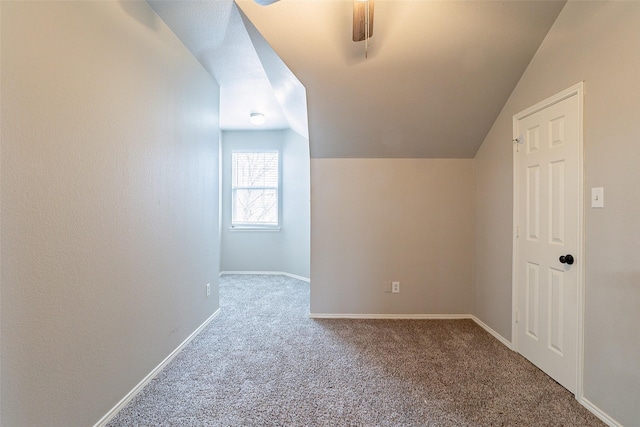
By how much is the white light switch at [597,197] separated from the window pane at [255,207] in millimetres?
4221

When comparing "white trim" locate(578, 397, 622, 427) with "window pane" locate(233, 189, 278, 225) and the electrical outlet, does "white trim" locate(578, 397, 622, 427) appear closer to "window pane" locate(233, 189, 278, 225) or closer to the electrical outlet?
the electrical outlet

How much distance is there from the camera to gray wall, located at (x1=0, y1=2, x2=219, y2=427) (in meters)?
1.13

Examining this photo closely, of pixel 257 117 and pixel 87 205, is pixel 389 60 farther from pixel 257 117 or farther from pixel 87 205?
pixel 257 117

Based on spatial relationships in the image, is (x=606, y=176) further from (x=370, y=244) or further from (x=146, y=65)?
(x=146, y=65)

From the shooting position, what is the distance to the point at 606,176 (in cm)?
160

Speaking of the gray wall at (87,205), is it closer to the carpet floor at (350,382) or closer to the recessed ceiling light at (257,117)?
the carpet floor at (350,382)

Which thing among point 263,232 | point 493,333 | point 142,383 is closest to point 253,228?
point 263,232

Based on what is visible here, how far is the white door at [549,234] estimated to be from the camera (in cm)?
181

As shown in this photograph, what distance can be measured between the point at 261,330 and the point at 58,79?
7.78 feet

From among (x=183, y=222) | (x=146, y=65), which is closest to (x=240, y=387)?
(x=183, y=222)

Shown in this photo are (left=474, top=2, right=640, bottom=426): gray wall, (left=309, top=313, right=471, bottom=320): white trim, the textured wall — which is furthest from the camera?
the textured wall

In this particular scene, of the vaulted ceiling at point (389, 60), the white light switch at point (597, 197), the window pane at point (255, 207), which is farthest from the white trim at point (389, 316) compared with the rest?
the window pane at point (255, 207)

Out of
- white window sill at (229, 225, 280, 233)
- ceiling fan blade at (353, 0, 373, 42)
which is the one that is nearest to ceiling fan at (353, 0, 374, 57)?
Result: ceiling fan blade at (353, 0, 373, 42)

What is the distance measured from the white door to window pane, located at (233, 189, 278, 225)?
3764 millimetres
